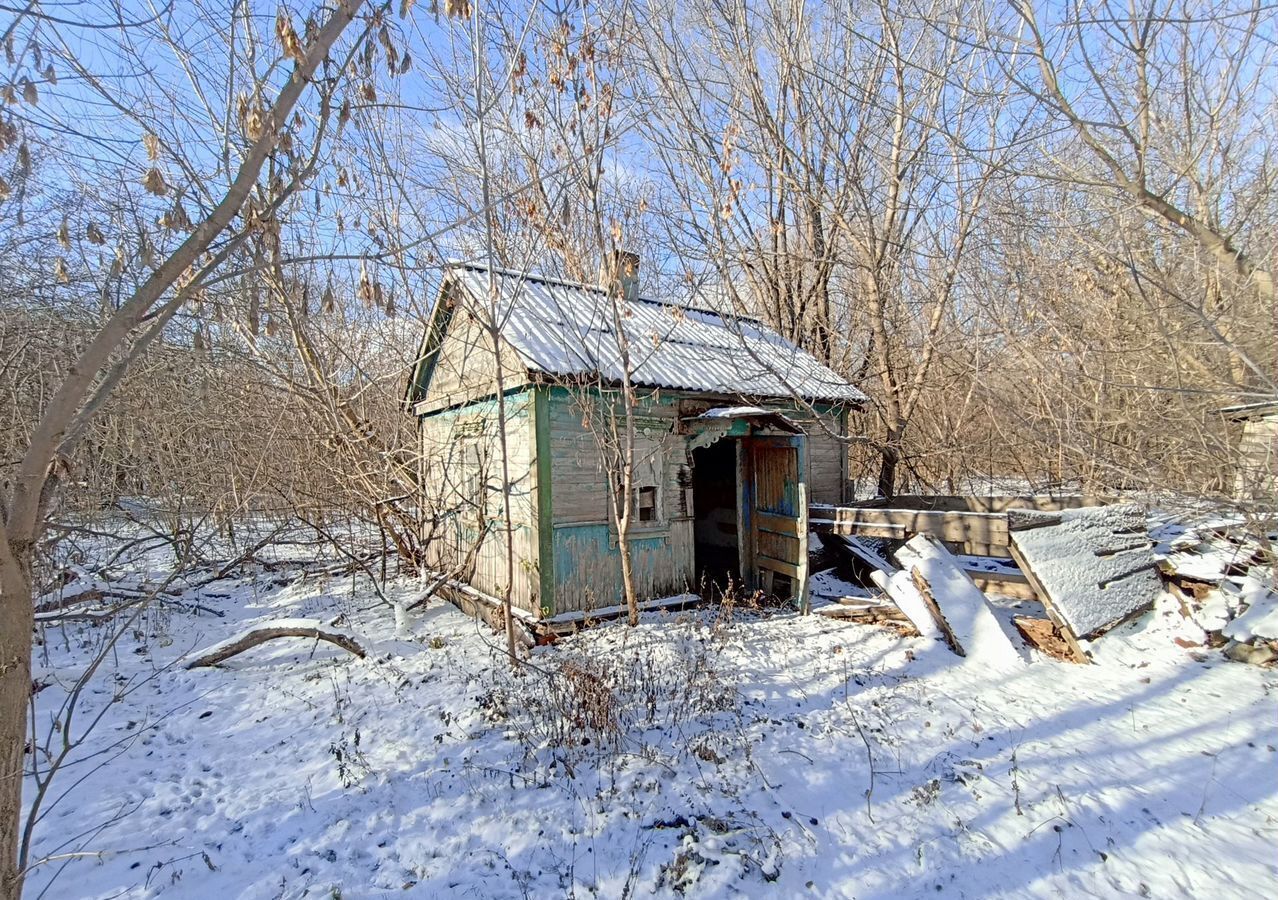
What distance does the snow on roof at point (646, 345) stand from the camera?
276 inches

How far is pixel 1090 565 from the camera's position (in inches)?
256

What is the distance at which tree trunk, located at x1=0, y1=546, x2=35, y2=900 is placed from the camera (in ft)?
6.35

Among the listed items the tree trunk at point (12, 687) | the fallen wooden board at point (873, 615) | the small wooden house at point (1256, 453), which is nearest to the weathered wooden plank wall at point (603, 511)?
the fallen wooden board at point (873, 615)

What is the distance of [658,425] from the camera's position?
777 cm

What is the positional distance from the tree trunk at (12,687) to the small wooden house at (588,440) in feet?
12.7

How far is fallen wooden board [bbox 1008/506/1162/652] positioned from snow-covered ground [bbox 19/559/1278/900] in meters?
0.27

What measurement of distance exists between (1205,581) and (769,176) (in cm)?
1162

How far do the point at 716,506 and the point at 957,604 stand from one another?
16.6 ft

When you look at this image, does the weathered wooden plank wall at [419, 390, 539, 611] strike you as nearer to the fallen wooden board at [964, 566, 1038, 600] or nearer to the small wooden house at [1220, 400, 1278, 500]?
the fallen wooden board at [964, 566, 1038, 600]

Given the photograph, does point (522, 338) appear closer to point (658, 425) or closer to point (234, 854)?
point (658, 425)

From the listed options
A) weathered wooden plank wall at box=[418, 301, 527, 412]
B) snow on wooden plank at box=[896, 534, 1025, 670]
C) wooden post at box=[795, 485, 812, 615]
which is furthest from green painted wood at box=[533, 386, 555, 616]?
snow on wooden plank at box=[896, 534, 1025, 670]

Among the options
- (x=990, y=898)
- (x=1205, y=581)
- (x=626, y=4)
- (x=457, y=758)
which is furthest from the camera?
(x=1205, y=581)

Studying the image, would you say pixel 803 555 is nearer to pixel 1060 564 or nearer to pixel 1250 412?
pixel 1060 564

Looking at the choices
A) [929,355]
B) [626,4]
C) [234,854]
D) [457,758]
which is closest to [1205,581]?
[929,355]
